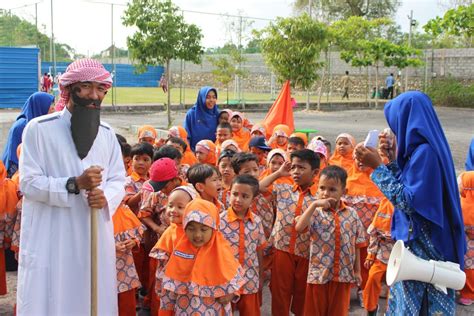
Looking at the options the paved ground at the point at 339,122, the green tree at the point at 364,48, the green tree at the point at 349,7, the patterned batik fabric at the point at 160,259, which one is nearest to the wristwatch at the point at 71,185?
the patterned batik fabric at the point at 160,259

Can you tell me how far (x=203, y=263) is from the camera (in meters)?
3.69

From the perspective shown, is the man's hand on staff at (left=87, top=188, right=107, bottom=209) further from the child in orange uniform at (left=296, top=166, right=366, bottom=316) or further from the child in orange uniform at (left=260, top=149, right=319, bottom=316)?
the child in orange uniform at (left=260, top=149, right=319, bottom=316)

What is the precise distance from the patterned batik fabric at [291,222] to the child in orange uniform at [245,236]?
41 centimetres

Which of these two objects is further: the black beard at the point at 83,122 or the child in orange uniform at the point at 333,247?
the child in orange uniform at the point at 333,247

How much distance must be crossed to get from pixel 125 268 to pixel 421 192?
92.8 inches

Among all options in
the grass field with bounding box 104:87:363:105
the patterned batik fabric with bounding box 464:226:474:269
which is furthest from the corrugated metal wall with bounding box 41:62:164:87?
the patterned batik fabric with bounding box 464:226:474:269

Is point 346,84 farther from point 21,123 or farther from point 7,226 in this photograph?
point 7,226

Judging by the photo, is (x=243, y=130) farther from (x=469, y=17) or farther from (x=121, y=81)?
(x=121, y=81)

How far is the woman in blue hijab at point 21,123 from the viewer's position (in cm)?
587

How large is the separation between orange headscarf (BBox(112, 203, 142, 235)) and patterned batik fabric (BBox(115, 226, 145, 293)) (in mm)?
28

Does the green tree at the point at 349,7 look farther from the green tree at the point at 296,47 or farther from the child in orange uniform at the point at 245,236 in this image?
the child in orange uniform at the point at 245,236

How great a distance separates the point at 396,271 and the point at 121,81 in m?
33.0

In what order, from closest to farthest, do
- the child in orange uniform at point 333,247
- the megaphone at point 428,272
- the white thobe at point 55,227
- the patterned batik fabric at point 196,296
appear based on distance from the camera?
the megaphone at point 428,272 → the white thobe at point 55,227 → the patterned batik fabric at point 196,296 → the child in orange uniform at point 333,247

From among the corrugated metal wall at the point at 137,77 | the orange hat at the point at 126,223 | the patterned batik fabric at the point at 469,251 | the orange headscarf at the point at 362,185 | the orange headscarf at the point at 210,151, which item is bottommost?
the patterned batik fabric at the point at 469,251
